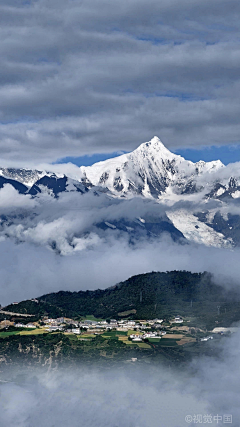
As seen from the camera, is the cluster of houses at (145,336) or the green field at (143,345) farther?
the cluster of houses at (145,336)

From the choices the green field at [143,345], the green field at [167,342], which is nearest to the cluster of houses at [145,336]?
the green field at [143,345]

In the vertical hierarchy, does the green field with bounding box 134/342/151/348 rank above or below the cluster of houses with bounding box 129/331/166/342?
below

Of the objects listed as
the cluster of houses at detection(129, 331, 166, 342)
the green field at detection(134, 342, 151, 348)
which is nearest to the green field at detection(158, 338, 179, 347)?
the green field at detection(134, 342, 151, 348)

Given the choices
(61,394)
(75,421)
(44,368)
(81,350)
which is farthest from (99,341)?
(75,421)

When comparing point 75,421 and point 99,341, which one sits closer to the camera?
point 75,421

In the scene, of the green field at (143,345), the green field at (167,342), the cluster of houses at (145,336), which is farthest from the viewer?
the cluster of houses at (145,336)

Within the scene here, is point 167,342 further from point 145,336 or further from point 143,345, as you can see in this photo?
point 145,336

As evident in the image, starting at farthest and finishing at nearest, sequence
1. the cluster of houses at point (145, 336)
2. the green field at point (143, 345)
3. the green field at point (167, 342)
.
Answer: the cluster of houses at point (145, 336), the green field at point (143, 345), the green field at point (167, 342)

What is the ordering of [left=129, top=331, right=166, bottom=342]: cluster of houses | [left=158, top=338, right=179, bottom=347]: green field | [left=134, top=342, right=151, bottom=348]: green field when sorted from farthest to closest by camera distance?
[left=129, top=331, right=166, bottom=342]: cluster of houses
[left=134, top=342, right=151, bottom=348]: green field
[left=158, top=338, right=179, bottom=347]: green field

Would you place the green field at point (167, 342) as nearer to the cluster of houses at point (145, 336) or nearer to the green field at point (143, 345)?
the green field at point (143, 345)

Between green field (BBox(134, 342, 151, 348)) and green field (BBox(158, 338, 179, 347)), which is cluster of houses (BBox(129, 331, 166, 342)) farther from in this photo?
green field (BBox(158, 338, 179, 347))

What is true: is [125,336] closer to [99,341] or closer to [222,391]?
[99,341]
